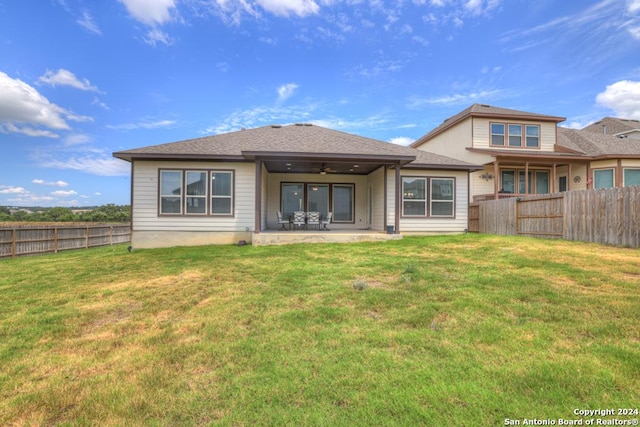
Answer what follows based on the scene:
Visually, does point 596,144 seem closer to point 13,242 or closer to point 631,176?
point 631,176

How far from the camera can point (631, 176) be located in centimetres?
1577

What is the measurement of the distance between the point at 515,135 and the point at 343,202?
1036 centimetres

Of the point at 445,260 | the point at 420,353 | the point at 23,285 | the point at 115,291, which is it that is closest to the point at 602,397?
the point at 420,353

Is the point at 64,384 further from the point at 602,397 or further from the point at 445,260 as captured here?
the point at 445,260

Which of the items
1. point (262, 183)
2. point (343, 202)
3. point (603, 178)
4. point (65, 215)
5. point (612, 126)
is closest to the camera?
point (262, 183)

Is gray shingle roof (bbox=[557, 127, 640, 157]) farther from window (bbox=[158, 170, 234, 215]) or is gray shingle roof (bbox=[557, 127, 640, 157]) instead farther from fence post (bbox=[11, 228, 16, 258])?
fence post (bbox=[11, 228, 16, 258])

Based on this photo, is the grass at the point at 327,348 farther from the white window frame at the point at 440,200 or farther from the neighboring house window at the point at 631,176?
the neighboring house window at the point at 631,176

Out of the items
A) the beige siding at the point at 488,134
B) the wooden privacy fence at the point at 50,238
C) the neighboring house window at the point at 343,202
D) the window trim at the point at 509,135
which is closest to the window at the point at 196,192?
the neighboring house window at the point at 343,202

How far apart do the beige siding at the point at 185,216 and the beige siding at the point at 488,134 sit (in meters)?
12.2

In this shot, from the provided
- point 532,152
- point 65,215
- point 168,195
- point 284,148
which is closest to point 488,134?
point 532,152

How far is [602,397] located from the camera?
199 centimetres

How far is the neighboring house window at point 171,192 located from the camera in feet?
36.3

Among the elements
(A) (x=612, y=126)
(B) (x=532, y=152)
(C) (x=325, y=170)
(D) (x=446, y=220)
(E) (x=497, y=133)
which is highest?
(A) (x=612, y=126)

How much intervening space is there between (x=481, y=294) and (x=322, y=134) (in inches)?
423
